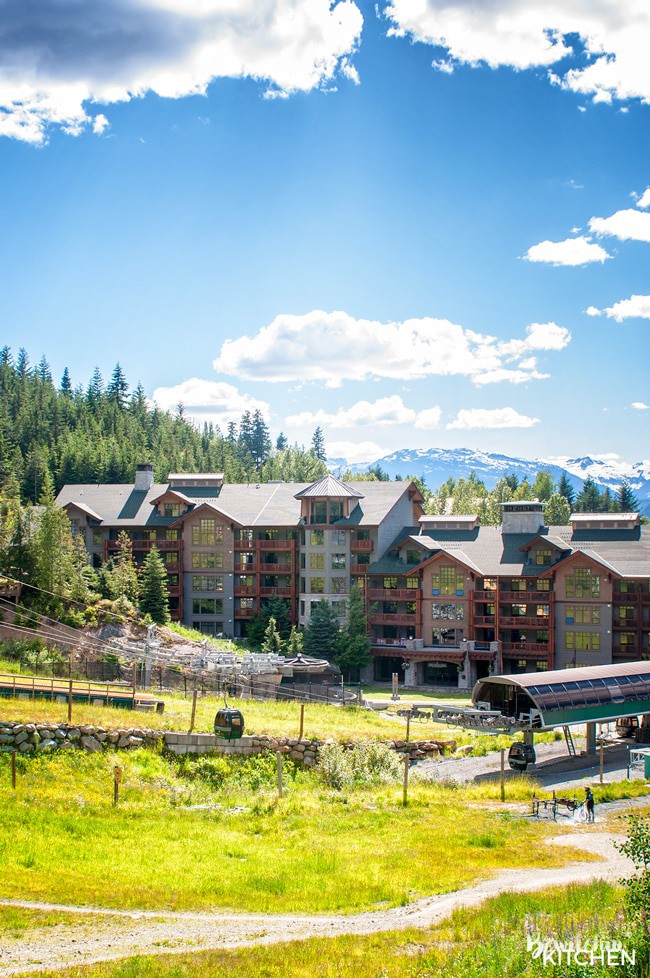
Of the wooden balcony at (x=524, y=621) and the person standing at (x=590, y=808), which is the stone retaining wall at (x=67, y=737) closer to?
the person standing at (x=590, y=808)

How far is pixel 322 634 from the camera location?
65.2 meters

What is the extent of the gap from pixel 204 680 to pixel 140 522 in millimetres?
28290

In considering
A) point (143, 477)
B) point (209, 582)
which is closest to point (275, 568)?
point (209, 582)

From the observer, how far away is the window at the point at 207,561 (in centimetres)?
7306

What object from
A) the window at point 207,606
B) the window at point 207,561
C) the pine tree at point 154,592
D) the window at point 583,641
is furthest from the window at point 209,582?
the window at point 583,641

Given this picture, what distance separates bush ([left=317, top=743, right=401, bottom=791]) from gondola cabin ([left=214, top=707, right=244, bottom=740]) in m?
3.69

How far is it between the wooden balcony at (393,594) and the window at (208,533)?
45.2 feet

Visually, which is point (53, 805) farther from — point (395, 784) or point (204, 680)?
point (204, 680)

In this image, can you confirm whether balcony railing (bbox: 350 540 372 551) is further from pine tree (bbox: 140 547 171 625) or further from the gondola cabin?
the gondola cabin

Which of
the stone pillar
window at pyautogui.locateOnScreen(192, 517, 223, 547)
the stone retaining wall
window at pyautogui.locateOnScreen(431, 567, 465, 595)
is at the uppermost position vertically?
window at pyautogui.locateOnScreen(192, 517, 223, 547)

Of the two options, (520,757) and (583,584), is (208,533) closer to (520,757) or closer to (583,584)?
(583,584)

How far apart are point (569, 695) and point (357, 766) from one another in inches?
473

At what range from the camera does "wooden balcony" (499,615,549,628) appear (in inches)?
2532

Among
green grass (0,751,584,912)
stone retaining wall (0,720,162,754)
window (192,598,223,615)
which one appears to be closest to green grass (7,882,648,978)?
green grass (0,751,584,912)
